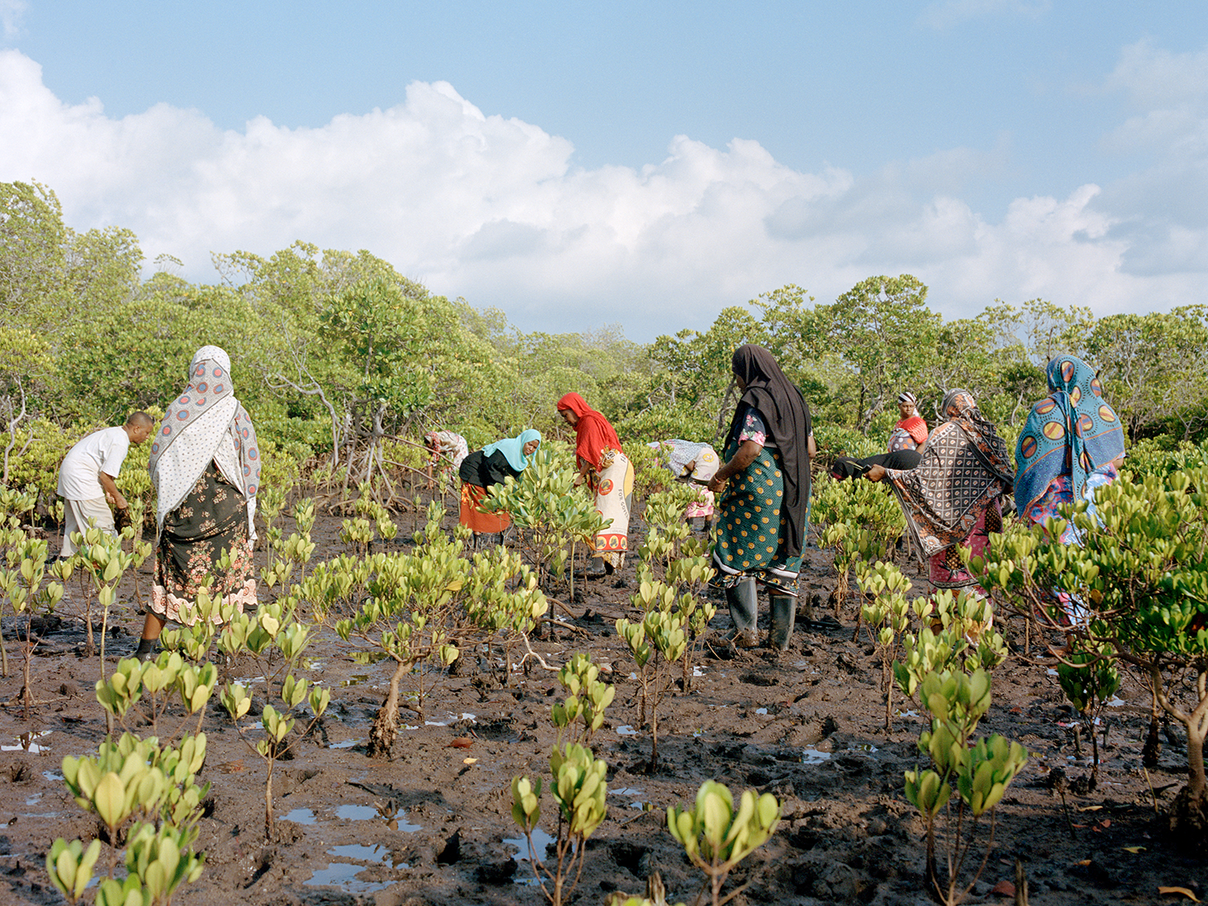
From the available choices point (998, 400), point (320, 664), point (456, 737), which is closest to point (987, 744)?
point (456, 737)

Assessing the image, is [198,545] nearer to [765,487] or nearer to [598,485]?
[765,487]

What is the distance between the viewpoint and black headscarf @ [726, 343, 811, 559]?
4652 millimetres

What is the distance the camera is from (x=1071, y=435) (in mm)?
4293

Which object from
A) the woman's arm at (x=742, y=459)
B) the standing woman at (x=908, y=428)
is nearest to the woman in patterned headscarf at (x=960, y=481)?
the woman's arm at (x=742, y=459)

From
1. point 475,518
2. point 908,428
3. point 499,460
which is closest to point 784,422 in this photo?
point 908,428

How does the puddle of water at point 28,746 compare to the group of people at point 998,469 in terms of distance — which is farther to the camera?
the group of people at point 998,469

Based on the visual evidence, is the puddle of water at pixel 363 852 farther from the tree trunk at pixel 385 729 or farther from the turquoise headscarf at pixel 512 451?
the turquoise headscarf at pixel 512 451

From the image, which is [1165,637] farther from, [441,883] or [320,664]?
[320,664]

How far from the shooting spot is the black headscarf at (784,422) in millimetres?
4652

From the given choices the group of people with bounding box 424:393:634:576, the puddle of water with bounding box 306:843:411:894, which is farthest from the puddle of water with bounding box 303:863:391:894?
the group of people with bounding box 424:393:634:576

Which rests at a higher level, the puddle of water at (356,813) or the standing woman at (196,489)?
the standing woman at (196,489)

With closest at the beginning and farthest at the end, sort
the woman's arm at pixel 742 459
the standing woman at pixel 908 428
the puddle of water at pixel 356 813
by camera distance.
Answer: the puddle of water at pixel 356 813
the woman's arm at pixel 742 459
the standing woman at pixel 908 428

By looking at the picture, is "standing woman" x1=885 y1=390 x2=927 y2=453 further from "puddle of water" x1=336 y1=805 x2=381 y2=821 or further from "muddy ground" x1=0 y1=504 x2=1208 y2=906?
"puddle of water" x1=336 y1=805 x2=381 y2=821

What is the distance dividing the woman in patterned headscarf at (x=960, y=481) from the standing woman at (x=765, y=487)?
48 centimetres
